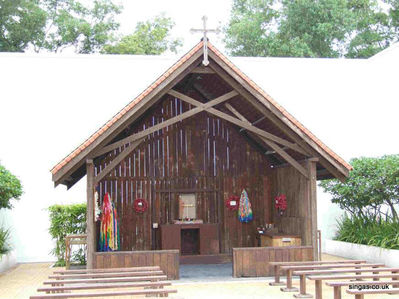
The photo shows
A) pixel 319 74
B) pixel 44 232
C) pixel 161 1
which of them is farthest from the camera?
pixel 161 1

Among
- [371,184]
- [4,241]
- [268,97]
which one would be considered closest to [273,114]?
[268,97]

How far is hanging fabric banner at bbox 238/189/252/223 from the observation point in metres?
15.1

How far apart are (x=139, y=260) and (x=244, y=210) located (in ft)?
14.7

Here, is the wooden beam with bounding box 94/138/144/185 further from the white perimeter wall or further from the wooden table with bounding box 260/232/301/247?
the white perimeter wall

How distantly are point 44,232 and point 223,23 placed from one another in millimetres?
21888

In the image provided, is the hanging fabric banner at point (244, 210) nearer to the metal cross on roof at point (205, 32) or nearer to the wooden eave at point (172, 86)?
the wooden eave at point (172, 86)

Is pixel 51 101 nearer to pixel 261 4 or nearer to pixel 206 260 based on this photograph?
pixel 206 260

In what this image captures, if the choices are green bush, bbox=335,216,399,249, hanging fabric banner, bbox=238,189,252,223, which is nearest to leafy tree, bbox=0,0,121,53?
hanging fabric banner, bbox=238,189,252,223

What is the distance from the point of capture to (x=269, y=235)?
13.7m

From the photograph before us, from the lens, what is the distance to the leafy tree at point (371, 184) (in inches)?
523

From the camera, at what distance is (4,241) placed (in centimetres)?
1459

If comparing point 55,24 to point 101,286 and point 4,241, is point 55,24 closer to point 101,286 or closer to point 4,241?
point 4,241

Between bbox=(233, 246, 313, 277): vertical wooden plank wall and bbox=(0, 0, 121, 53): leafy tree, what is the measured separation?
19.9m

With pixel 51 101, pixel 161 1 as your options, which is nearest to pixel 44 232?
pixel 51 101
